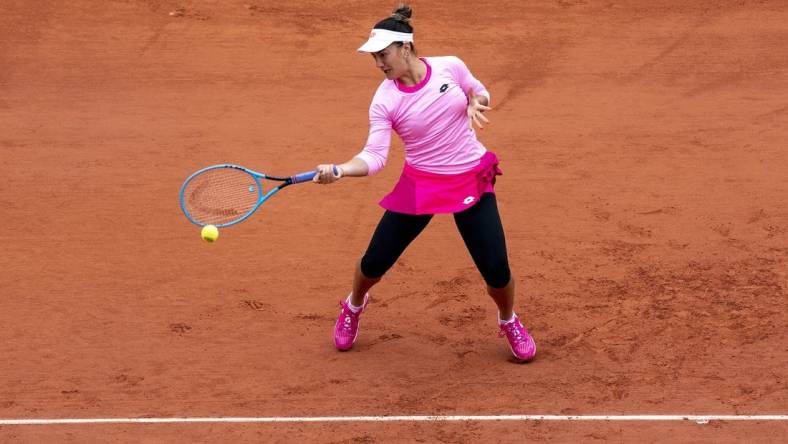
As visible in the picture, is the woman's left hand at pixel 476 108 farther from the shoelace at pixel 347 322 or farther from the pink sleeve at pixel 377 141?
the shoelace at pixel 347 322

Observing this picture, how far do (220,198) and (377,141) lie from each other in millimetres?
1195

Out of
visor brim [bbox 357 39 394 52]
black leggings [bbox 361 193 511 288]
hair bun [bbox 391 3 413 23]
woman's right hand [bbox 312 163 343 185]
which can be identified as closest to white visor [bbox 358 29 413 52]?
visor brim [bbox 357 39 394 52]

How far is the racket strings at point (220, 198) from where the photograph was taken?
7051 mm

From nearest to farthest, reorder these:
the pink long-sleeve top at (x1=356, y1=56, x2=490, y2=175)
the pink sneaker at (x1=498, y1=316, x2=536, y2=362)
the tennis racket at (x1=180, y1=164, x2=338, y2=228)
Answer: the pink long-sleeve top at (x1=356, y1=56, x2=490, y2=175)
the tennis racket at (x1=180, y1=164, x2=338, y2=228)
the pink sneaker at (x1=498, y1=316, x2=536, y2=362)

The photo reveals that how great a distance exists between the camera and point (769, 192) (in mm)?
9891

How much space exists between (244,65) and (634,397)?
7849mm

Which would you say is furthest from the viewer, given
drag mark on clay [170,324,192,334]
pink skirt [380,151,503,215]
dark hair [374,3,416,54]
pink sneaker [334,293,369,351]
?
drag mark on clay [170,324,192,334]

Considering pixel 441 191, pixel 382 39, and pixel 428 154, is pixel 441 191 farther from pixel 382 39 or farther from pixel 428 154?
pixel 382 39

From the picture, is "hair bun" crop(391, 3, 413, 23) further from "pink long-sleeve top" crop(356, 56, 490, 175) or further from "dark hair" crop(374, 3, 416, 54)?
"pink long-sleeve top" crop(356, 56, 490, 175)

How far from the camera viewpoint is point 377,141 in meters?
6.56

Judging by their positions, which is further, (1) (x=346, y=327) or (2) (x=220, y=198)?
(1) (x=346, y=327)

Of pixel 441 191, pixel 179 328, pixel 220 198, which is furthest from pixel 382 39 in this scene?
pixel 179 328

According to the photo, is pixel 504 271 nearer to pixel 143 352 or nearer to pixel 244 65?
pixel 143 352

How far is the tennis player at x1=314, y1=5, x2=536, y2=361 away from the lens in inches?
257
